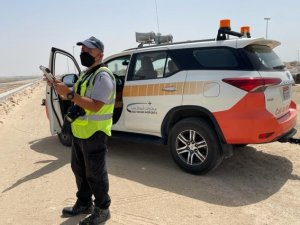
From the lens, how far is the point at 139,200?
13.9 ft

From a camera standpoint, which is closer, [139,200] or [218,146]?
[139,200]

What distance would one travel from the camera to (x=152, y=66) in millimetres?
5684

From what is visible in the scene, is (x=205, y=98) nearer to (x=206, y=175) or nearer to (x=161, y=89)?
(x=161, y=89)

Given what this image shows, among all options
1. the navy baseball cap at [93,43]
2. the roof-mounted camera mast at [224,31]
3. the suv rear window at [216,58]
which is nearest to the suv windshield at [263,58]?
the suv rear window at [216,58]

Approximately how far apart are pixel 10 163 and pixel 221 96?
3675 mm

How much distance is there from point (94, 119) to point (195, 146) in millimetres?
2107

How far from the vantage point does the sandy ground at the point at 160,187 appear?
12.5ft

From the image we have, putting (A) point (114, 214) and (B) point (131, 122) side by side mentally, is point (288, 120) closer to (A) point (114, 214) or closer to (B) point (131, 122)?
(B) point (131, 122)

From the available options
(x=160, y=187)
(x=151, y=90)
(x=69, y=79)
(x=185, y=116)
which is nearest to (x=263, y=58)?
(x=185, y=116)

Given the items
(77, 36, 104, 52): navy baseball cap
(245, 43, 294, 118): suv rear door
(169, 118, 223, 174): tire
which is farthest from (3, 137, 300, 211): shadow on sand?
(77, 36, 104, 52): navy baseball cap

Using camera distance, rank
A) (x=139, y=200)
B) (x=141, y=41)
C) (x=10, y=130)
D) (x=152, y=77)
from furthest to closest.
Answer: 1. (x=10, y=130)
2. (x=141, y=41)
3. (x=152, y=77)
4. (x=139, y=200)

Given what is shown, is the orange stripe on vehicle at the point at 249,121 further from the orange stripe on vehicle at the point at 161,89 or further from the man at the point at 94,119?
the man at the point at 94,119

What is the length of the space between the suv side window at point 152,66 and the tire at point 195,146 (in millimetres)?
856

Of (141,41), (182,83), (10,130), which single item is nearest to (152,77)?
(182,83)
